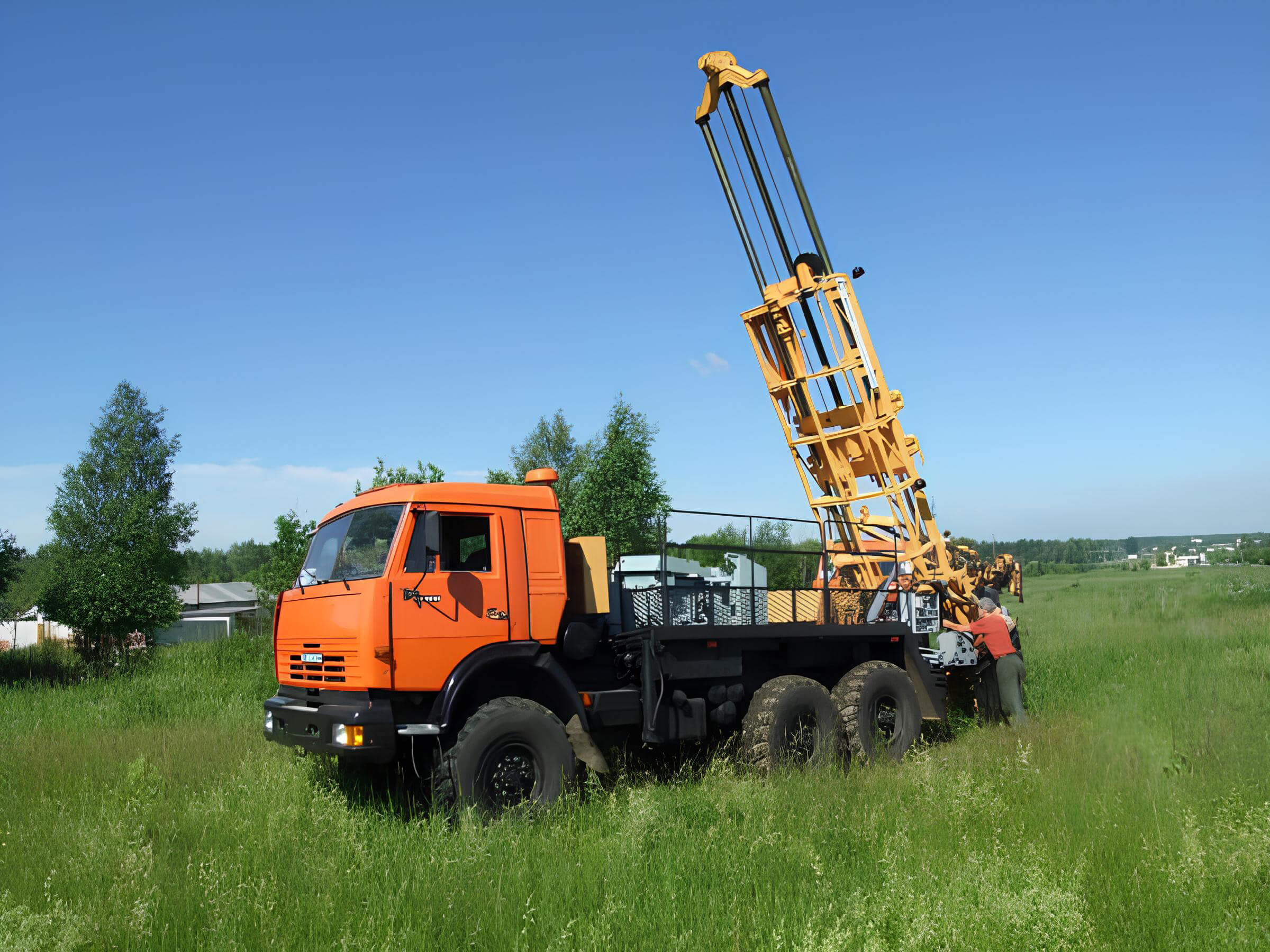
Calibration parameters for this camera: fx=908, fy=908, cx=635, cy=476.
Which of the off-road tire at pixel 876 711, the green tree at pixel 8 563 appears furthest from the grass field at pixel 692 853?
the green tree at pixel 8 563

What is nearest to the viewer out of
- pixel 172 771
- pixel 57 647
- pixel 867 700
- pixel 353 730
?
pixel 353 730

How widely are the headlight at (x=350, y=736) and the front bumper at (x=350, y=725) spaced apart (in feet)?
0.05

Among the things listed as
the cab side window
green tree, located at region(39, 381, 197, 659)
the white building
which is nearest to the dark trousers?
the cab side window

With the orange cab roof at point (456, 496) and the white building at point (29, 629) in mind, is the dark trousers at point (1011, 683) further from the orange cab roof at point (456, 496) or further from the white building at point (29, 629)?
the white building at point (29, 629)

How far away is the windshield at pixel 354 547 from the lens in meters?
7.08

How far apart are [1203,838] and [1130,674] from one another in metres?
7.93

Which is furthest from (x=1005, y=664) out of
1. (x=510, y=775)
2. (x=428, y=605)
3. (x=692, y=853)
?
(x=428, y=605)

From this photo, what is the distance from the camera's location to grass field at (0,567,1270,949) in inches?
184

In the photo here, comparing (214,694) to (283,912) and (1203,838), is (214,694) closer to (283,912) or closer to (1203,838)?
(283,912)

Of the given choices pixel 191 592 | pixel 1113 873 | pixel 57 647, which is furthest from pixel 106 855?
pixel 191 592

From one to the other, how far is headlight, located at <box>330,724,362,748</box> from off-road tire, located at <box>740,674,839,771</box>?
3649 millimetres

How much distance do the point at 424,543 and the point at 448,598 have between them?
47cm

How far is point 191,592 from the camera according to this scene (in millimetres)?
71938

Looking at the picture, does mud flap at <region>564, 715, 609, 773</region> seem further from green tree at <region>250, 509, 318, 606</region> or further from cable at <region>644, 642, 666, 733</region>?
green tree at <region>250, 509, 318, 606</region>
